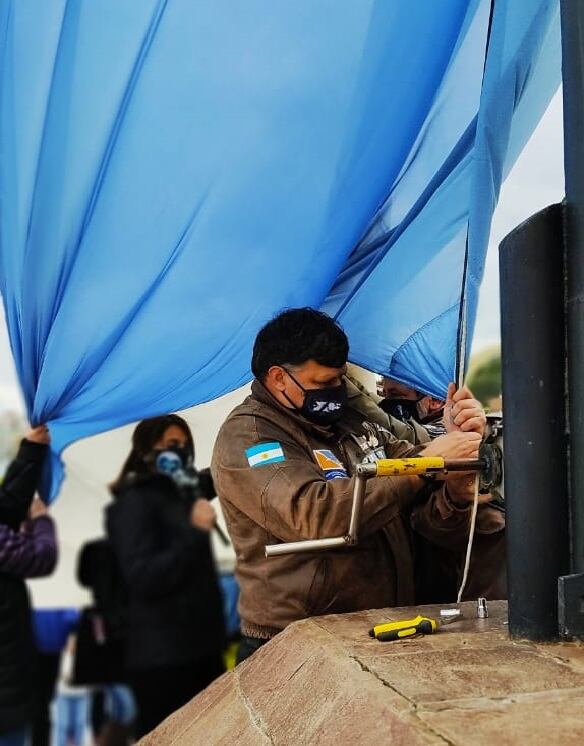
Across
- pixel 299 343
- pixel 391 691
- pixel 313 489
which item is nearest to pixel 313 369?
pixel 299 343

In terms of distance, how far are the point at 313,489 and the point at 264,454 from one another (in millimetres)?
232

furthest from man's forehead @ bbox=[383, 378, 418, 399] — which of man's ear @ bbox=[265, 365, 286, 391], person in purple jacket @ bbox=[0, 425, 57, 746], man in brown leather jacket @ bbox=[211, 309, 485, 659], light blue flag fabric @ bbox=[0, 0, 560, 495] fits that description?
person in purple jacket @ bbox=[0, 425, 57, 746]

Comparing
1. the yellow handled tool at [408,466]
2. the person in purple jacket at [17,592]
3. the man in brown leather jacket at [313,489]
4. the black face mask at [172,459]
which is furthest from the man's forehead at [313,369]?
the person in purple jacket at [17,592]

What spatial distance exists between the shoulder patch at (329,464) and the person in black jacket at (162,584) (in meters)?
1.48

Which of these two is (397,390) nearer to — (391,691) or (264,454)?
(264,454)

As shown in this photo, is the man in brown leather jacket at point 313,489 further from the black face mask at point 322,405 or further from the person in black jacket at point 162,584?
the person in black jacket at point 162,584

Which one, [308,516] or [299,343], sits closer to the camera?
[308,516]

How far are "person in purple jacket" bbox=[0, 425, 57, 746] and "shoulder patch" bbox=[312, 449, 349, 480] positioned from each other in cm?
172

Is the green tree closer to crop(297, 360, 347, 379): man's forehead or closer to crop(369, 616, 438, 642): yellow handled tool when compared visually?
crop(297, 360, 347, 379): man's forehead

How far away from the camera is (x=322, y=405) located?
2.99 meters

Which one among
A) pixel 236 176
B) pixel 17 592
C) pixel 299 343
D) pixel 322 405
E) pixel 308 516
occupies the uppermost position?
pixel 236 176

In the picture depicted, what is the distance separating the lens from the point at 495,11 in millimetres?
2785

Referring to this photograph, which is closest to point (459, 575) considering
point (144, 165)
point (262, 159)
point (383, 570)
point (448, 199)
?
point (383, 570)

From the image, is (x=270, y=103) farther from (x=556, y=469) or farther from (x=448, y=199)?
(x=556, y=469)
